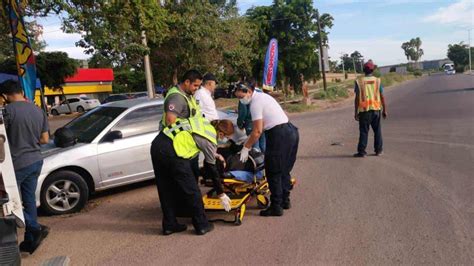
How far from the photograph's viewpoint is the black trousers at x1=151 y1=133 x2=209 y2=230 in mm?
4988

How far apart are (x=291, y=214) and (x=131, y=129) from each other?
9.56ft

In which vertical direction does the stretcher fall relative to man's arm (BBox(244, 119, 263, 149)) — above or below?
below

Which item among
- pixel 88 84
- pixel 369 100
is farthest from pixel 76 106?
pixel 369 100

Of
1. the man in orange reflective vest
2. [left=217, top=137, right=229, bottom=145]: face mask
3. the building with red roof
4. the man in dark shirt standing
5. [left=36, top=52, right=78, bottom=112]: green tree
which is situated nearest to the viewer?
the man in dark shirt standing

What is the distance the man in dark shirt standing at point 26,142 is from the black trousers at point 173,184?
3.90ft

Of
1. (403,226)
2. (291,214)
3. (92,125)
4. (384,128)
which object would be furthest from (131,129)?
(384,128)

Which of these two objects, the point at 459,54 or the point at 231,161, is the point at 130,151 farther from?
the point at 459,54

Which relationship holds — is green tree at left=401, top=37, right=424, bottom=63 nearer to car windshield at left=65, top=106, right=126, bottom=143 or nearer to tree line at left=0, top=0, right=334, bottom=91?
tree line at left=0, top=0, right=334, bottom=91

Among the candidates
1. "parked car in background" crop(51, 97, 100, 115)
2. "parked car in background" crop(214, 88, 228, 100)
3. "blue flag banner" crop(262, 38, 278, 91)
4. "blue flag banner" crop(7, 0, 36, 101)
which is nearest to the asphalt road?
"blue flag banner" crop(7, 0, 36, 101)

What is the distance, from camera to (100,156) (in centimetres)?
671

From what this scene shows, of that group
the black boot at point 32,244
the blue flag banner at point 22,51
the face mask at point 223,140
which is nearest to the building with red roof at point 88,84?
the blue flag banner at point 22,51

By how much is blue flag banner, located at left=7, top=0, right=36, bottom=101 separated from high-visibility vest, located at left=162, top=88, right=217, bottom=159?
4.59 metres

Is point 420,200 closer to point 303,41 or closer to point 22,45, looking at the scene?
point 22,45

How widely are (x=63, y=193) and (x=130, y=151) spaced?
112 cm
